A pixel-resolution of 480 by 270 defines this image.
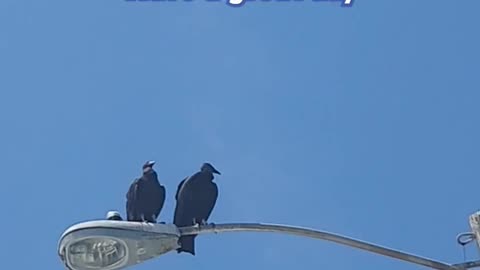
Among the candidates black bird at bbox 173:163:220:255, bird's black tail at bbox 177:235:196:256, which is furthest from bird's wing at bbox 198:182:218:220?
bird's black tail at bbox 177:235:196:256

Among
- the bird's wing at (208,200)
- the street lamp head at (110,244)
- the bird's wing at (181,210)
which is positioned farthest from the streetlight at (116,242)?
the bird's wing at (208,200)

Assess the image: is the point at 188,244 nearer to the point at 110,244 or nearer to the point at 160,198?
the point at 110,244

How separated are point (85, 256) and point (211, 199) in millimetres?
2401

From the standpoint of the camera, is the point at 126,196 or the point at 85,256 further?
the point at 126,196

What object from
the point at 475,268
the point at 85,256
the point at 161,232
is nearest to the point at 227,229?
the point at 161,232

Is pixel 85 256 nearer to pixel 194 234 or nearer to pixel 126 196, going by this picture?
pixel 194 234

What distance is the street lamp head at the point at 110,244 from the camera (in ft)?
15.7

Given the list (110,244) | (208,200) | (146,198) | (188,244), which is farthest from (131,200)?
(110,244)

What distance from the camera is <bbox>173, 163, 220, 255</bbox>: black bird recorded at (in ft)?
17.6

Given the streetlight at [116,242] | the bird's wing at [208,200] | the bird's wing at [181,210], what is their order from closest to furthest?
the streetlight at [116,242] < the bird's wing at [181,210] < the bird's wing at [208,200]

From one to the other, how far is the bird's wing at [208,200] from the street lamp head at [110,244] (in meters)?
1.37

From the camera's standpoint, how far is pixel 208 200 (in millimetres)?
7066

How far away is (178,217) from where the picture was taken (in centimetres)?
591

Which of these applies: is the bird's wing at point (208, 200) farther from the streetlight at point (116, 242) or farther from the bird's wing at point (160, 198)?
the streetlight at point (116, 242)
